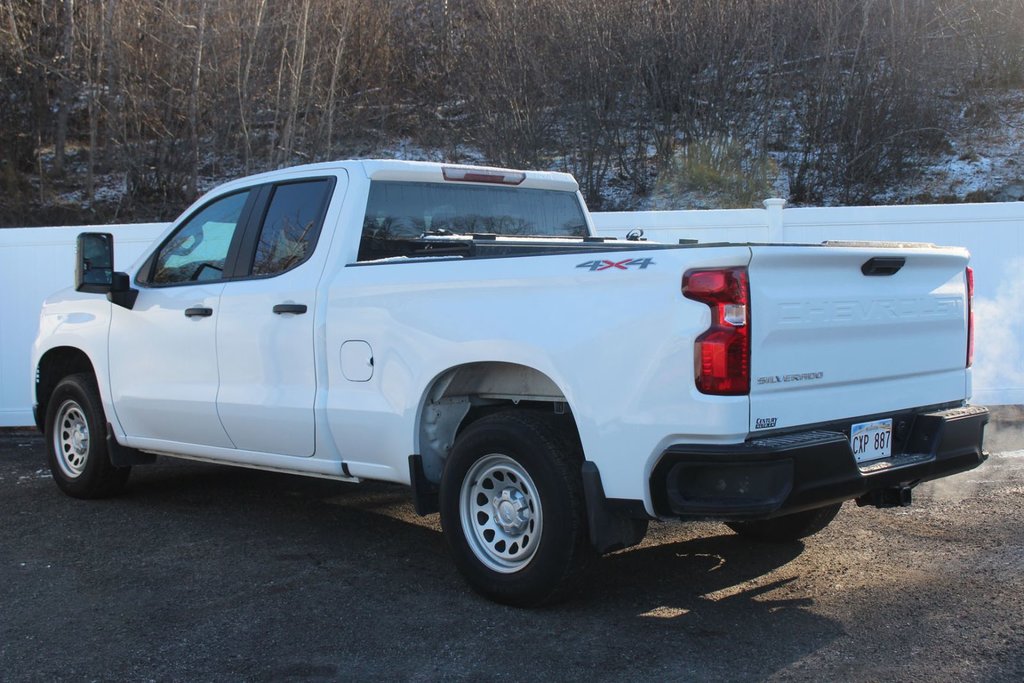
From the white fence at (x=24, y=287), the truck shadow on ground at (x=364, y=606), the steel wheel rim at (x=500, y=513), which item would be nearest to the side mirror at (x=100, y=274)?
the truck shadow on ground at (x=364, y=606)

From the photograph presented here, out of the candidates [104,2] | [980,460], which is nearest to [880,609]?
[980,460]

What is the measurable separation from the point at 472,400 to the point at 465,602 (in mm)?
983

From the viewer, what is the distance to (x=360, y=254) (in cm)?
568

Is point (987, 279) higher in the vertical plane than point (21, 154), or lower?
lower

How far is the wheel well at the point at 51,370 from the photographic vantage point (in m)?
7.49

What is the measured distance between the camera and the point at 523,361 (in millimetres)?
4602

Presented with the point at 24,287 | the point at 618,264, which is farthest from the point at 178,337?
the point at 24,287

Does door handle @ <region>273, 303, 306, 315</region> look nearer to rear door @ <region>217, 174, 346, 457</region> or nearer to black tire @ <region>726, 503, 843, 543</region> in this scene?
rear door @ <region>217, 174, 346, 457</region>

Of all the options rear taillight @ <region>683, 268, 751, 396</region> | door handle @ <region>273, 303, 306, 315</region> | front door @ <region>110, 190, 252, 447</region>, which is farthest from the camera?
front door @ <region>110, 190, 252, 447</region>

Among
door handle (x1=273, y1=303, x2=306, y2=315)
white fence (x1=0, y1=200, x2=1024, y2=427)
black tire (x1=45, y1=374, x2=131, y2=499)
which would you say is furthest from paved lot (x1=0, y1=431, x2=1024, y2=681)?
white fence (x1=0, y1=200, x2=1024, y2=427)

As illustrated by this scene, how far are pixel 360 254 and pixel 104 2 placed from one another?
13.5 metres

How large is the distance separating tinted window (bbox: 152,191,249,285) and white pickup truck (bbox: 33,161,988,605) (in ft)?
0.05

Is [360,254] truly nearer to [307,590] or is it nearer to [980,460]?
[307,590]

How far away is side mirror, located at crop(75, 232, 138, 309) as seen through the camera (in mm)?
6605
